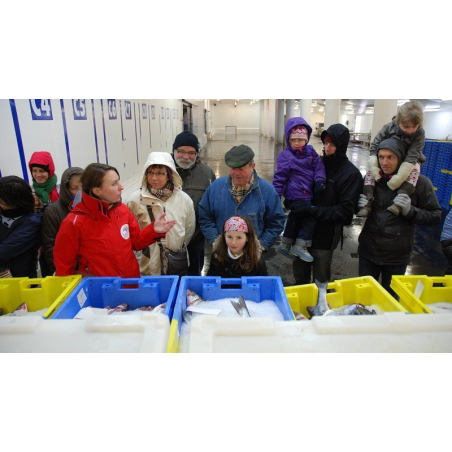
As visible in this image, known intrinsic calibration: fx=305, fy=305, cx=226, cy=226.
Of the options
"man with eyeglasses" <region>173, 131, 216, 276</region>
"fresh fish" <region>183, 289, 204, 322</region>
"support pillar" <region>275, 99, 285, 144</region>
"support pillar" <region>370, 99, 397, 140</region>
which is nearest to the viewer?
"fresh fish" <region>183, 289, 204, 322</region>

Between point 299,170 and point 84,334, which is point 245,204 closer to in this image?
point 299,170

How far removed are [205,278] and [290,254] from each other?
1368 millimetres

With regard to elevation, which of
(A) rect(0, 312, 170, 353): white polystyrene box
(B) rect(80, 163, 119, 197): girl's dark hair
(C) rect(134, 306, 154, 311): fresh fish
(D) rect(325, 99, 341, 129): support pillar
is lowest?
(C) rect(134, 306, 154, 311): fresh fish

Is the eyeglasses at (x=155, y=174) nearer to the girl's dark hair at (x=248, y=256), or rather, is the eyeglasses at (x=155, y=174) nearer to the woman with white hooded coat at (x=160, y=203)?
the woman with white hooded coat at (x=160, y=203)

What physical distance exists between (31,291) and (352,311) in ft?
5.30

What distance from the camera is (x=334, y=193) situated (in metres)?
2.42

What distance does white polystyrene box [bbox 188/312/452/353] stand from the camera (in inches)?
43.0

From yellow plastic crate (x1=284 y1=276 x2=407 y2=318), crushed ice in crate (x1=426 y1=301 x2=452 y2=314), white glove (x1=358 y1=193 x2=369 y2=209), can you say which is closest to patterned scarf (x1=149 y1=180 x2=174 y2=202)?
yellow plastic crate (x1=284 y1=276 x2=407 y2=318)

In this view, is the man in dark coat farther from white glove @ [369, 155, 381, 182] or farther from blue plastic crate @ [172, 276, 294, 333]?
blue plastic crate @ [172, 276, 294, 333]

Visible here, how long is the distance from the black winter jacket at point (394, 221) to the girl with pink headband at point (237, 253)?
97 cm

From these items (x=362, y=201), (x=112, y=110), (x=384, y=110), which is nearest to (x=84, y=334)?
(x=362, y=201)

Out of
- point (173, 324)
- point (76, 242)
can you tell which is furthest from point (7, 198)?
point (173, 324)

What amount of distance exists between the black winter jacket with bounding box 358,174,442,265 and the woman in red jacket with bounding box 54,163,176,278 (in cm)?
156

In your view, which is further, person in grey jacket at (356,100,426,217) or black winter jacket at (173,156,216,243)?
black winter jacket at (173,156,216,243)
